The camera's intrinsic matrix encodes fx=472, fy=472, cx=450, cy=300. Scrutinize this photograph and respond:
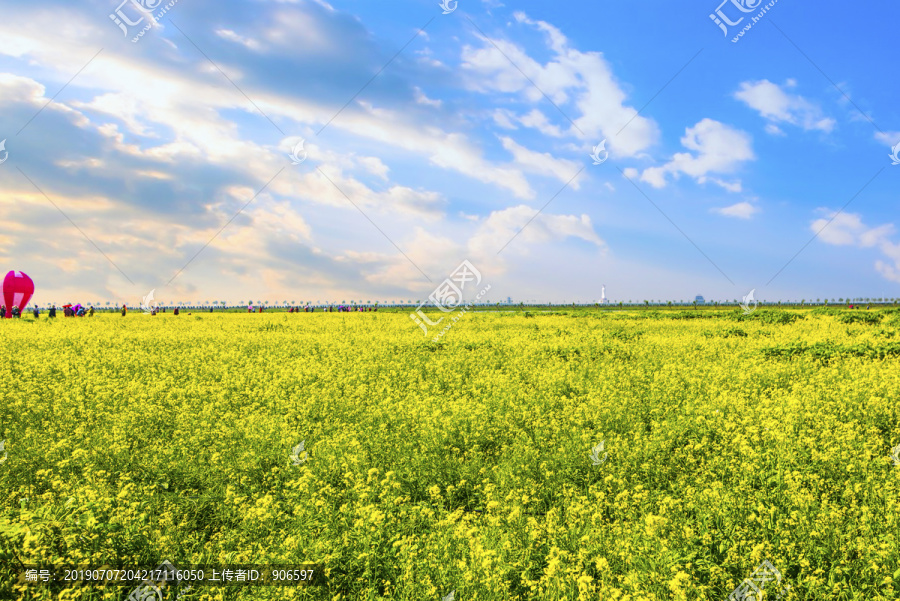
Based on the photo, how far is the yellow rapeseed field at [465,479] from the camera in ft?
16.1

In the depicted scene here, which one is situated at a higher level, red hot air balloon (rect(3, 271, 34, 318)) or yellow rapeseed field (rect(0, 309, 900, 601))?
red hot air balloon (rect(3, 271, 34, 318))

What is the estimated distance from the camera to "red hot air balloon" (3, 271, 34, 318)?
44.5m

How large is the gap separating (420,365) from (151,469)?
343 inches

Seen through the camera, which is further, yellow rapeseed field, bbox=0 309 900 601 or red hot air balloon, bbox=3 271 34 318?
red hot air balloon, bbox=3 271 34 318

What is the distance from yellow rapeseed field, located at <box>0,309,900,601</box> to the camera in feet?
16.1

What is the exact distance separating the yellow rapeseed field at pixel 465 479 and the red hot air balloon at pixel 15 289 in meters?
41.7

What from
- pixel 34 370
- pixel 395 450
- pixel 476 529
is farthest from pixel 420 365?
pixel 34 370

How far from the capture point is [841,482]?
693cm

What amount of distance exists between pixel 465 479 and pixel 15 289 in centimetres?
5576

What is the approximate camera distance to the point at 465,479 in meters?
7.36

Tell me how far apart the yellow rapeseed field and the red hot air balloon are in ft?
137

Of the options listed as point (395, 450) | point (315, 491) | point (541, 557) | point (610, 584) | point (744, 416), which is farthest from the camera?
point (744, 416)

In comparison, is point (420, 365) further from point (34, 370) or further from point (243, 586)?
point (34, 370)

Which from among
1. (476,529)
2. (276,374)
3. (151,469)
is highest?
(276,374)
